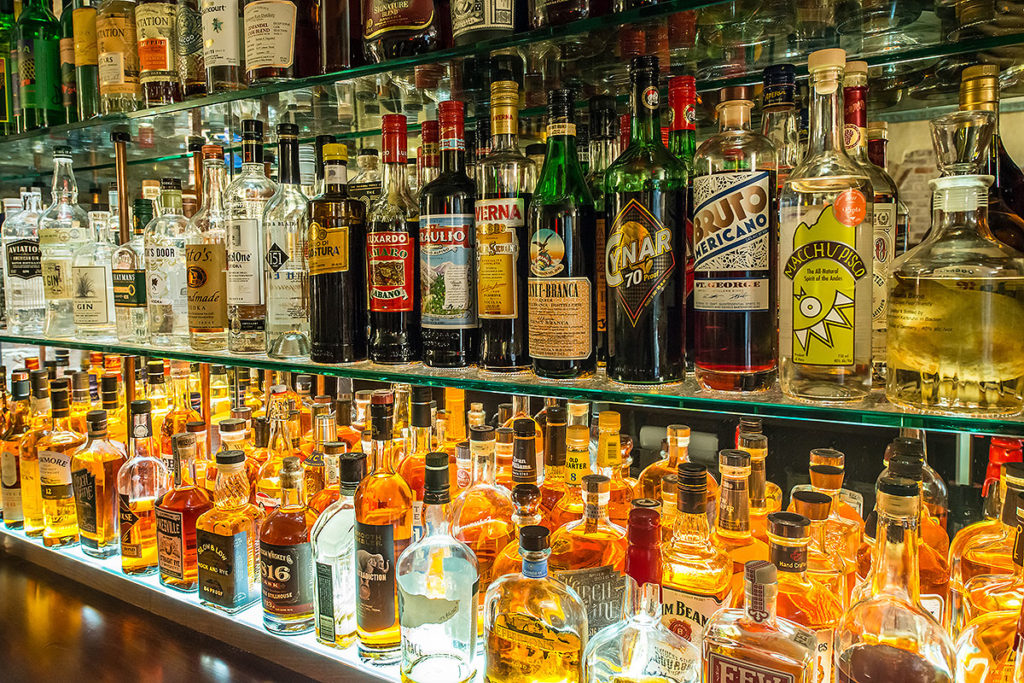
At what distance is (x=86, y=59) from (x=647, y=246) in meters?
1.56

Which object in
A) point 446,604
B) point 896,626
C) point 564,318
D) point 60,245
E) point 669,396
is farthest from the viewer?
point 60,245

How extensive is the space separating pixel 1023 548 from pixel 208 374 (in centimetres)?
195

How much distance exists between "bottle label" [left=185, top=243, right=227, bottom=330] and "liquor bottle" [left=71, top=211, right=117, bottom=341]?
40 cm

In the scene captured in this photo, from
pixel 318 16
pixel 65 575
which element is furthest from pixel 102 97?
pixel 65 575

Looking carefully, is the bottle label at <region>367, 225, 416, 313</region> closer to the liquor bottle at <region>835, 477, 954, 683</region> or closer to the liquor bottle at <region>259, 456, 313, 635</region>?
the liquor bottle at <region>259, 456, 313, 635</region>

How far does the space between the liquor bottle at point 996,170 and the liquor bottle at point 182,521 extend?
1.40m

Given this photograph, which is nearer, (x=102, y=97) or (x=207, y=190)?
(x=207, y=190)

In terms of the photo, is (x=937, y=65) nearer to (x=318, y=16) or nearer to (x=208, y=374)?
(x=318, y=16)

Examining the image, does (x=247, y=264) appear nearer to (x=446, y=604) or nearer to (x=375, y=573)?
(x=375, y=573)

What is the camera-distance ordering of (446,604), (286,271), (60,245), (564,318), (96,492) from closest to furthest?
(564,318) → (446,604) → (286,271) → (96,492) → (60,245)

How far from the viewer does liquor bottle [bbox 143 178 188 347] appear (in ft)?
5.17

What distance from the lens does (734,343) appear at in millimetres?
895

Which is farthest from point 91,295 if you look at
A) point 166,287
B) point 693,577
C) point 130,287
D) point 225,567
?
point 693,577

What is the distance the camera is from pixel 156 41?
5.11 feet
